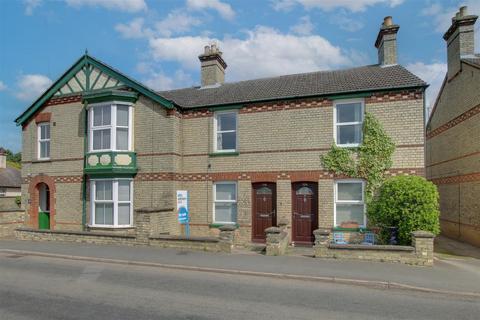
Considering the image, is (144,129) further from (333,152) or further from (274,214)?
(333,152)

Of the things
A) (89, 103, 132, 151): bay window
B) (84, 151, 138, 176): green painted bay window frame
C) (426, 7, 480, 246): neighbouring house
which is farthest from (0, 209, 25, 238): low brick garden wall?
(426, 7, 480, 246): neighbouring house

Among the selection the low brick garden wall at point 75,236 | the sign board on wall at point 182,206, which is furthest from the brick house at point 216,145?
the low brick garden wall at point 75,236

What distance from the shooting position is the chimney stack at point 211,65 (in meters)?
17.8

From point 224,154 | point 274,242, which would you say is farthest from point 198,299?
point 224,154

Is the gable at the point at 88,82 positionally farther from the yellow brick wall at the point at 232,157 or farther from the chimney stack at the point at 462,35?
the chimney stack at the point at 462,35

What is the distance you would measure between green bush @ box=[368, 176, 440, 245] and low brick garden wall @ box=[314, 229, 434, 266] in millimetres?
991

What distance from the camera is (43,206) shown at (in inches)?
692

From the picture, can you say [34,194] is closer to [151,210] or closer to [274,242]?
[151,210]

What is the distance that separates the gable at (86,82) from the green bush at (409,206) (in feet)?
32.3

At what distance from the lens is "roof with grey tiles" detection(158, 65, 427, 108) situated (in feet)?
42.3

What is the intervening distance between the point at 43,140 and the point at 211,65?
911cm

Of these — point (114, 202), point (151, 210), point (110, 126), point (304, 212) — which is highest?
point (110, 126)

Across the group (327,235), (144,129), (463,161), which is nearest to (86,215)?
(144,129)

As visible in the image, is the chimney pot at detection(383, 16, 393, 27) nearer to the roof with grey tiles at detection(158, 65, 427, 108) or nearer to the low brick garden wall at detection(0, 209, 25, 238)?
the roof with grey tiles at detection(158, 65, 427, 108)
